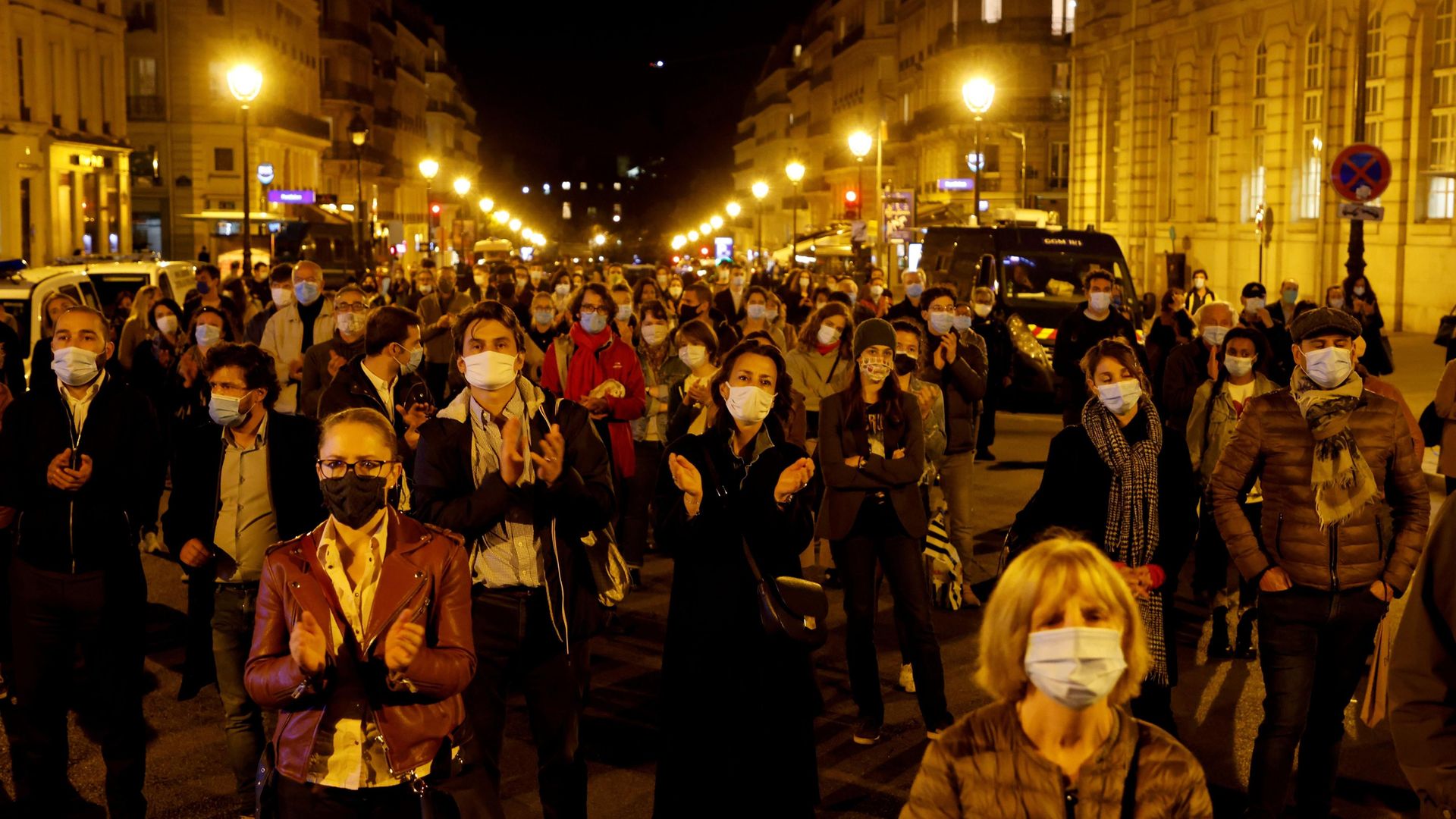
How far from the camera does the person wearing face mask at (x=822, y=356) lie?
1111 cm

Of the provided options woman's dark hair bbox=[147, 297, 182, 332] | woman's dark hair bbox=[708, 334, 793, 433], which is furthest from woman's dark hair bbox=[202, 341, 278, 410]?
woman's dark hair bbox=[147, 297, 182, 332]

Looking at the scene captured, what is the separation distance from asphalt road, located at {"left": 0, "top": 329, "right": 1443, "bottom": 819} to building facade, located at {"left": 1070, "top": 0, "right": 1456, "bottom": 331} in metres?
15.7

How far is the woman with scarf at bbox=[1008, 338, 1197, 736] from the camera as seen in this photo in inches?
251

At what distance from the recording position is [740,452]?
6.12m

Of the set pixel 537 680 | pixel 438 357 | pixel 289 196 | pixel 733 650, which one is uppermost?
pixel 289 196

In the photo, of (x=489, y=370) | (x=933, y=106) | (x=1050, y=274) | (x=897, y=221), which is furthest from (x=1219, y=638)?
(x=933, y=106)

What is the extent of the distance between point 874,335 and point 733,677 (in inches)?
101

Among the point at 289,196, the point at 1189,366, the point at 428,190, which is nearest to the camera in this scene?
the point at 1189,366

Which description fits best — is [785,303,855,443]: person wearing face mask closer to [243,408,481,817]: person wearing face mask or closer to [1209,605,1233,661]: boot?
[1209,605,1233,661]: boot

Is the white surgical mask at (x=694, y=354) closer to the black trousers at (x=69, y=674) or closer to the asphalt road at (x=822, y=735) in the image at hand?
the asphalt road at (x=822, y=735)

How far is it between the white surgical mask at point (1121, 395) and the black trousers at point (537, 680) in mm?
2230

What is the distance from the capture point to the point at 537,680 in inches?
230

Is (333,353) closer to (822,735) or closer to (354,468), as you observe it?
(822,735)

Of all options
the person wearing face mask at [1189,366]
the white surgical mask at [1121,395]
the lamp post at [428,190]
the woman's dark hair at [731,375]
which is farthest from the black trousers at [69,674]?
the lamp post at [428,190]
